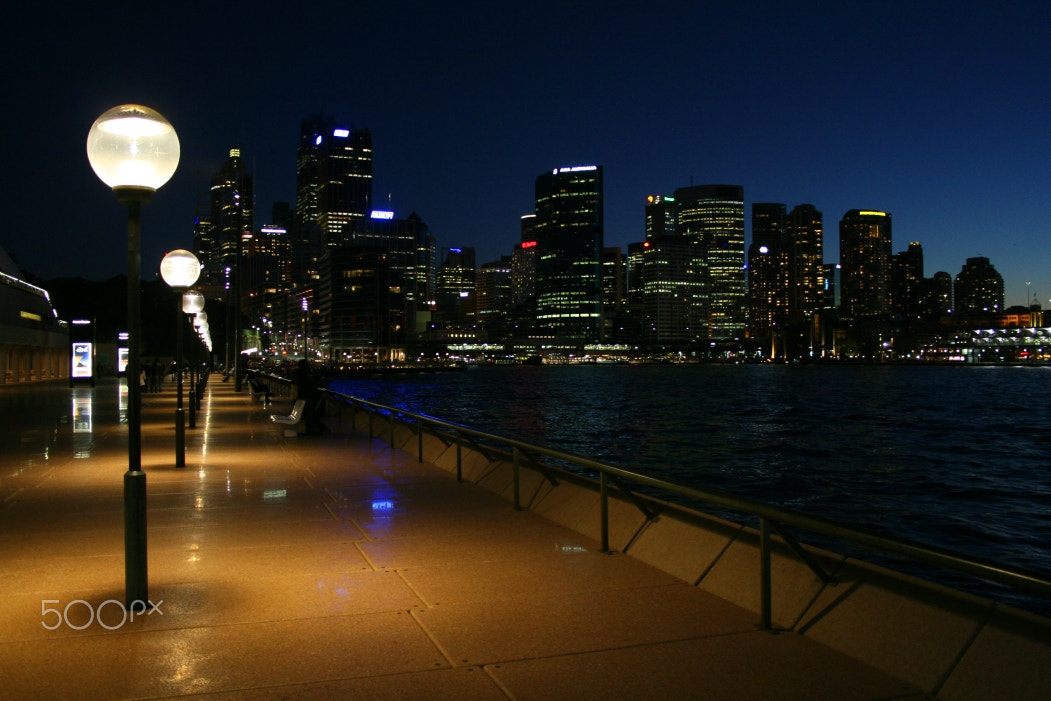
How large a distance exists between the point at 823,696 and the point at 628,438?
32.5 metres

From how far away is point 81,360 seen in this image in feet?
154

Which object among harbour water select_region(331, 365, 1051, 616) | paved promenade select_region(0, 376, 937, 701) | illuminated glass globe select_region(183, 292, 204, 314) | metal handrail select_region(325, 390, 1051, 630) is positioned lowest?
harbour water select_region(331, 365, 1051, 616)

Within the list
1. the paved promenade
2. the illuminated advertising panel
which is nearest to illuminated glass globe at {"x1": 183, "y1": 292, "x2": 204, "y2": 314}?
the paved promenade

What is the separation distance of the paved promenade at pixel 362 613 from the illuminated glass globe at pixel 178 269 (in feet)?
17.6

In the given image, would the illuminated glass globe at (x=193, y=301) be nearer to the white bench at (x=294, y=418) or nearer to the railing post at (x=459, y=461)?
the white bench at (x=294, y=418)

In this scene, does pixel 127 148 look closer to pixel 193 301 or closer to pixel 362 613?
pixel 362 613

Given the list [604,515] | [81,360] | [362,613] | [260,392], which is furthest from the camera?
[81,360]

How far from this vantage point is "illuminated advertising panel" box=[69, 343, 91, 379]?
46.6 metres

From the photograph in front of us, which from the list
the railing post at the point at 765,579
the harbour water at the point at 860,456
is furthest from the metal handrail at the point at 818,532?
the harbour water at the point at 860,456

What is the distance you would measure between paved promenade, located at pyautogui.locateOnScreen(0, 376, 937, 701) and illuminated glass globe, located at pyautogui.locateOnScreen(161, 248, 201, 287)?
536 cm

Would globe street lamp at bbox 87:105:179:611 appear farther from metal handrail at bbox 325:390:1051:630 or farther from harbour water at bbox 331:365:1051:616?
harbour water at bbox 331:365:1051:616

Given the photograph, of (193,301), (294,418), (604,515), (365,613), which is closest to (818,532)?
(604,515)

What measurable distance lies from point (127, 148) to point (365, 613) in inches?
144

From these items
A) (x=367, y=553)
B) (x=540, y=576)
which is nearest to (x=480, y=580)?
(x=540, y=576)
